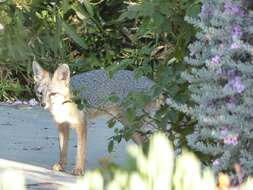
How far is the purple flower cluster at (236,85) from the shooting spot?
420 centimetres

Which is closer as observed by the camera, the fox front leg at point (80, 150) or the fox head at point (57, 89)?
the fox front leg at point (80, 150)

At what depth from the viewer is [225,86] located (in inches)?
168

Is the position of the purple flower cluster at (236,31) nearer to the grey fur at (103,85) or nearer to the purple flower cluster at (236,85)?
Answer: the purple flower cluster at (236,85)

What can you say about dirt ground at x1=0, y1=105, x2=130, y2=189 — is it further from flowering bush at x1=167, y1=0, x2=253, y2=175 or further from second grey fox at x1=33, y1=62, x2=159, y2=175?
flowering bush at x1=167, y1=0, x2=253, y2=175

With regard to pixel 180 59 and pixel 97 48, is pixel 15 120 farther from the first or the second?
pixel 180 59

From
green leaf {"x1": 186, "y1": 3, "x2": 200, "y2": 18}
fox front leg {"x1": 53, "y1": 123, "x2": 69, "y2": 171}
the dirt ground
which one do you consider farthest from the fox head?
green leaf {"x1": 186, "y1": 3, "x2": 200, "y2": 18}

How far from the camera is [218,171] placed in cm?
426

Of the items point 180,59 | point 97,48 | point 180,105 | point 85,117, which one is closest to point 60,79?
point 85,117

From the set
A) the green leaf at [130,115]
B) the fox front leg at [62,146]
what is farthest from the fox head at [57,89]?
the green leaf at [130,115]

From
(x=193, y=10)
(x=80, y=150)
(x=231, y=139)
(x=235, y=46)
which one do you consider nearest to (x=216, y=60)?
(x=235, y=46)

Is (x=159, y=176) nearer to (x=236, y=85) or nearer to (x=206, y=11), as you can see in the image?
(x=236, y=85)

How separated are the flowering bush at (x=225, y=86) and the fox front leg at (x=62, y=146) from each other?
3082 mm

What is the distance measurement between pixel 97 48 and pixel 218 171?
8405 millimetres

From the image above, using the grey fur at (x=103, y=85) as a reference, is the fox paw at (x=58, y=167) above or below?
below
